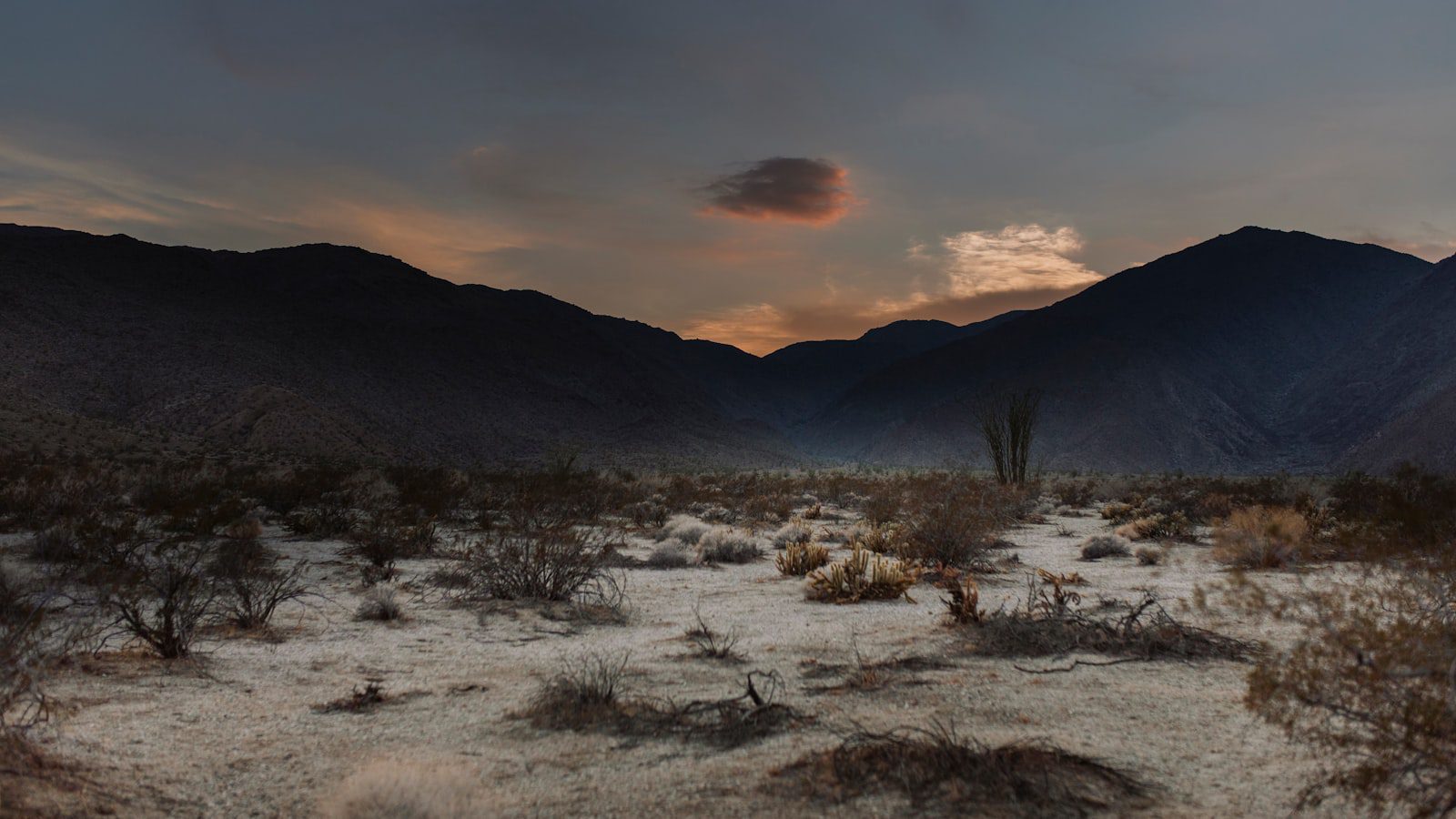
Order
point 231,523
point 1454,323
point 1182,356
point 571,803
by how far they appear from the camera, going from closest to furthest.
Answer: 1. point 571,803
2. point 231,523
3. point 1454,323
4. point 1182,356

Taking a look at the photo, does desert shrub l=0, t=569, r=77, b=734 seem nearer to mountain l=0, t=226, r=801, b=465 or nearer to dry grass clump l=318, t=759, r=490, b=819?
dry grass clump l=318, t=759, r=490, b=819

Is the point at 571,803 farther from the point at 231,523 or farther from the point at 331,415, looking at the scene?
the point at 331,415

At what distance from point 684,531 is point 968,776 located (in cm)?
1140

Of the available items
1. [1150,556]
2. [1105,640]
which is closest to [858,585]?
[1105,640]

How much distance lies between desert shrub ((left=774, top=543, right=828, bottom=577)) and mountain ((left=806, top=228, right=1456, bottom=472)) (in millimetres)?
66859

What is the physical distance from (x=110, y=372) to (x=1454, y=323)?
122318mm

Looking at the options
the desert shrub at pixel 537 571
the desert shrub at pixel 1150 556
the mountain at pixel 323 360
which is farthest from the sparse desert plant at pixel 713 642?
the mountain at pixel 323 360

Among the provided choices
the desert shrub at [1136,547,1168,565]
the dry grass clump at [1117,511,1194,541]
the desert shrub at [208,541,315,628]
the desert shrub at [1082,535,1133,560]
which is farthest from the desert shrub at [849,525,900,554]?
the desert shrub at [208,541,315,628]

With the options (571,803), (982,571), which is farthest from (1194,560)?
(571,803)

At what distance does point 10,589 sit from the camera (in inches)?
246

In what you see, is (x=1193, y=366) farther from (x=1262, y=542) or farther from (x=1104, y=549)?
(x=1262, y=542)

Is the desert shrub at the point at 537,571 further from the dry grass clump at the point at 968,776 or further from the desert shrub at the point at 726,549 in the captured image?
the dry grass clump at the point at 968,776

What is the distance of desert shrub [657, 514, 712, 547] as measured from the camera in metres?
14.6

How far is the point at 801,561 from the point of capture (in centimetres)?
1134
